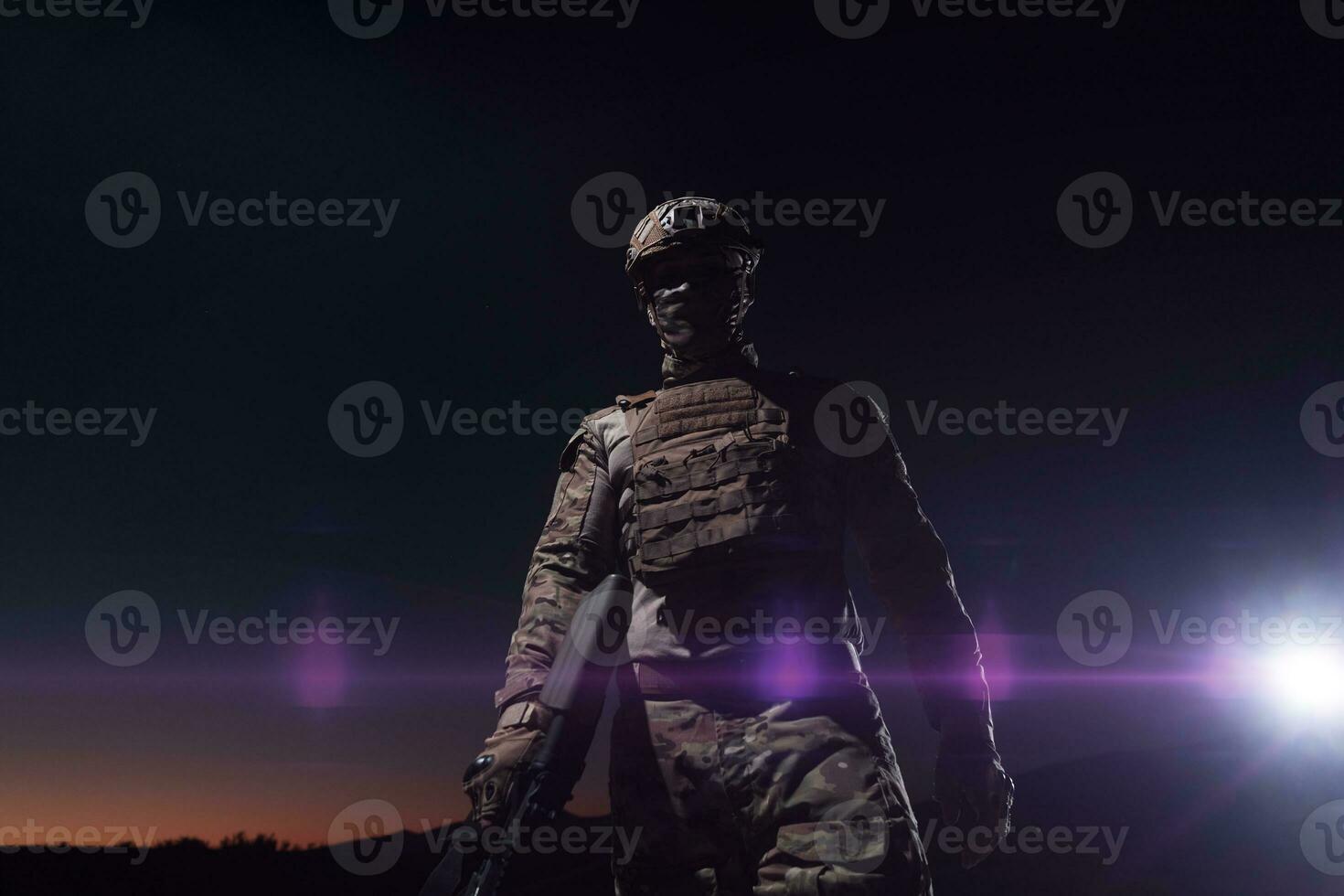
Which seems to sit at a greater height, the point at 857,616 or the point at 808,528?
the point at 808,528

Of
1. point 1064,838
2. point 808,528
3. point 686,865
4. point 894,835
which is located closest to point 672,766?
point 686,865

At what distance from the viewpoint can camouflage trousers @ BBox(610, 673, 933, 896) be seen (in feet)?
11.9

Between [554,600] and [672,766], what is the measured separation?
926 mm

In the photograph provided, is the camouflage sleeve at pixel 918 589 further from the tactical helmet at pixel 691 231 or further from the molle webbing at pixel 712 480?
the tactical helmet at pixel 691 231

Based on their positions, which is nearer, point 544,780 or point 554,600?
point 544,780

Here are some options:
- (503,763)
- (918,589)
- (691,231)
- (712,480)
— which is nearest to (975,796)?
(918,589)

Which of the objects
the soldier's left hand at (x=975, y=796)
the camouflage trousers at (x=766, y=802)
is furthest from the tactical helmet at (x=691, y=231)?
the soldier's left hand at (x=975, y=796)

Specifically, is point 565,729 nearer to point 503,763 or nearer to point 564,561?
point 503,763

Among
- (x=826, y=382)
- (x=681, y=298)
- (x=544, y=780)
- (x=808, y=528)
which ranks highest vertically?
(x=681, y=298)

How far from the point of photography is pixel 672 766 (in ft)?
12.9

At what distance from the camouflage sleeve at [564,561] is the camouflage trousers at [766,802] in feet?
1.78

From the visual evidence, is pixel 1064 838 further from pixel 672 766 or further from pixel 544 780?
pixel 544 780

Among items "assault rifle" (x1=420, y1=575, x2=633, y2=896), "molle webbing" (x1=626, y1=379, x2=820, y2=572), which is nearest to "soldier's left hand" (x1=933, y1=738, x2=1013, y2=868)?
"molle webbing" (x1=626, y1=379, x2=820, y2=572)

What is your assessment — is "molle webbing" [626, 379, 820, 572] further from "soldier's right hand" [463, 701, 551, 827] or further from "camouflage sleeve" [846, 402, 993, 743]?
"soldier's right hand" [463, 701, 551, 827]
